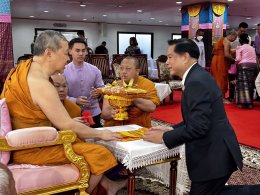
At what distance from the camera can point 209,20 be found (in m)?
10.1

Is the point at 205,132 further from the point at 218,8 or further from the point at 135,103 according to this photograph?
the point at 218,8

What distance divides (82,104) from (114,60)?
12.8 ft

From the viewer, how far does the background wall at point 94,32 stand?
15125mm

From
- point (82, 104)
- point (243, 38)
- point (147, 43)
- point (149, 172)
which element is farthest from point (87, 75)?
point (147, 43)

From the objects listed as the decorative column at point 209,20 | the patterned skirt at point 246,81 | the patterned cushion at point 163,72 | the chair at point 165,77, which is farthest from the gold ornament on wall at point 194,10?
the patterned skirt at point 246,81

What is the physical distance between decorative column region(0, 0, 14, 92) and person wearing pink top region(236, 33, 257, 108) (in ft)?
13.0

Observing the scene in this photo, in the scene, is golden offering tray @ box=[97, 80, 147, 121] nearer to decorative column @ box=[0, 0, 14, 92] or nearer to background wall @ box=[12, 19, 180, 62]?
decorative column @ box=[0, 0, 14, 92]

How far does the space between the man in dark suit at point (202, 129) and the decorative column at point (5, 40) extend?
144 inches

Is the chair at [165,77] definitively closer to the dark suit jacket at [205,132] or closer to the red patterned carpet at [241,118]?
the red patterned carpet at [241,118]

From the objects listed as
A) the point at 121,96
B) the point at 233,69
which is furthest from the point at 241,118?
the point at 121,96

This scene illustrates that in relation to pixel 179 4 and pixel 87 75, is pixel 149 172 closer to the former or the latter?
pixel 87 75

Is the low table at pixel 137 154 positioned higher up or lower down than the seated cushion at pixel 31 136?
lower down

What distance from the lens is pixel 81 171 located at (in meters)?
1.96

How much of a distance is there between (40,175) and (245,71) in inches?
202
